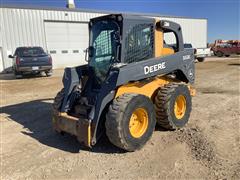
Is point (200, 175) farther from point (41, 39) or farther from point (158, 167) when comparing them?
point (41, 39)

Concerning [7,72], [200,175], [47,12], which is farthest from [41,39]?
[200,175]

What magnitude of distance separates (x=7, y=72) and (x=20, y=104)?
1224 centimetres

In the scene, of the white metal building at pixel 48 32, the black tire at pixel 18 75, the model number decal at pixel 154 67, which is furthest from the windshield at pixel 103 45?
the white metal building at pixel 48 32

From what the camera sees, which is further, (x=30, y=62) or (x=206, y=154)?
(x=30, y=62)

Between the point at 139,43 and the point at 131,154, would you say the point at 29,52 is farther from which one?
the point at 131,154

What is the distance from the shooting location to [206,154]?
4.42 m

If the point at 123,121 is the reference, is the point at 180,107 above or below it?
below

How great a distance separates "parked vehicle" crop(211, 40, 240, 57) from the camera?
30.3 m

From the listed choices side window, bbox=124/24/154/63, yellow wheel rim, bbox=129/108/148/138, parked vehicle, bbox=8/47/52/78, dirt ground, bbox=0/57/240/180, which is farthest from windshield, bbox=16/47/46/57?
yellow wheel rim, bbox=129/108/148/138

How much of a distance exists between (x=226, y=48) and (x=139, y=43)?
28195 millimetres

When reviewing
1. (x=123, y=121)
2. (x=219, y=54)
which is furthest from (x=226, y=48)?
(x=123, y=121)

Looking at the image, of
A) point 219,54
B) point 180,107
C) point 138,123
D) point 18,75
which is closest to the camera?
point 138,123

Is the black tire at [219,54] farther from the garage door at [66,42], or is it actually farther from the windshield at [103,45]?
the windshield at [103,45]

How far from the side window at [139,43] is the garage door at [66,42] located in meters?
17.5
